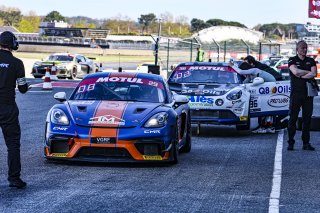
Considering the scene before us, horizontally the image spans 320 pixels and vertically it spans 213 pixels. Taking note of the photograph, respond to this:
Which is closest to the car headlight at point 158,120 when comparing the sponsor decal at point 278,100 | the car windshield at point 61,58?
the sponsor decal at point 278,100

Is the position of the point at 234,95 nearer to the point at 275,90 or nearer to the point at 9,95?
the point at 275,90

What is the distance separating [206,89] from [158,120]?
5.09 m

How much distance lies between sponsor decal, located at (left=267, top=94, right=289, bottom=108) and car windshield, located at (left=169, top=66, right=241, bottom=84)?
0.72m

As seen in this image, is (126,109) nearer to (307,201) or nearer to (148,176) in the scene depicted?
(148,176)

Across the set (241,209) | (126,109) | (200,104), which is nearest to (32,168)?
(126,109)

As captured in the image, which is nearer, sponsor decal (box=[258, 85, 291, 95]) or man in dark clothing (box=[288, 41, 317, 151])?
man in dark clothing (box=[288, 41, 317, 151])

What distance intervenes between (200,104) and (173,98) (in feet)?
11.0

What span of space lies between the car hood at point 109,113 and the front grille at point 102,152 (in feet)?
0.98

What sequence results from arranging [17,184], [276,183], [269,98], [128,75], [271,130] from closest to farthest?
[17,184] → [276,183] → [128,75] → [269,98] → [271,130]

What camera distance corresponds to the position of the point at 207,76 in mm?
16547

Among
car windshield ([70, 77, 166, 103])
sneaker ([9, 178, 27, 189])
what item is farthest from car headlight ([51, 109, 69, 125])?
sneaker ([9, 178, 27, 189])

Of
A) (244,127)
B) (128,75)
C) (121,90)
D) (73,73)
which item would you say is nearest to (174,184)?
(121,90)

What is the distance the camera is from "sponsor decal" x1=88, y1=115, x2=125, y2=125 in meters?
10.6

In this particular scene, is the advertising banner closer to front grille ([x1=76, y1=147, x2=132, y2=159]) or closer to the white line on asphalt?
the white line on asphalt
